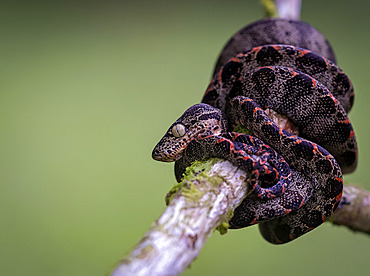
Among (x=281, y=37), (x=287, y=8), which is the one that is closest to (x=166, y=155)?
(x=281, y=37)

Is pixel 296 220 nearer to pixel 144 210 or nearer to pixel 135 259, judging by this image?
pixel 135 259

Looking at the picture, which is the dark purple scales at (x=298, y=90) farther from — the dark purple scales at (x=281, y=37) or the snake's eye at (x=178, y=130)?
the dark purple scales at (x=281, y=37)

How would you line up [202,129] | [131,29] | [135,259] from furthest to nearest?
[131,29] → [202,129] → [135,259]

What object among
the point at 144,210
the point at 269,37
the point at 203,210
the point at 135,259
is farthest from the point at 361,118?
the point at 135,259

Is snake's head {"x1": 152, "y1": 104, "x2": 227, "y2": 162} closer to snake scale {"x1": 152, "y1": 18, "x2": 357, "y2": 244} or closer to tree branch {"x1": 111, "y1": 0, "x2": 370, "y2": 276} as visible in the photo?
snake scale {"x1": 152, "y1": 18, "x2": 357, "y2": 244}

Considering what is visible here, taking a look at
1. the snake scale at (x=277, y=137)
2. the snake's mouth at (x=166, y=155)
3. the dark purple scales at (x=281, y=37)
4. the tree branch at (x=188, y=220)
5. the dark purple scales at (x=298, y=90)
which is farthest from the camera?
the dark purple scales at (x=281, y=37)

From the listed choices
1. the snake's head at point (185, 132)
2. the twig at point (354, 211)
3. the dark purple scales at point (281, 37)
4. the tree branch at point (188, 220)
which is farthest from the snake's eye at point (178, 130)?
the twig at point (354, 211)

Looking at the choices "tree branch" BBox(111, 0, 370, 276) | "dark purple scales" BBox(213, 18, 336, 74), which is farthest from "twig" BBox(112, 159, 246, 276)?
"dark purple scales" BBox(213, 18, 336, 74)
